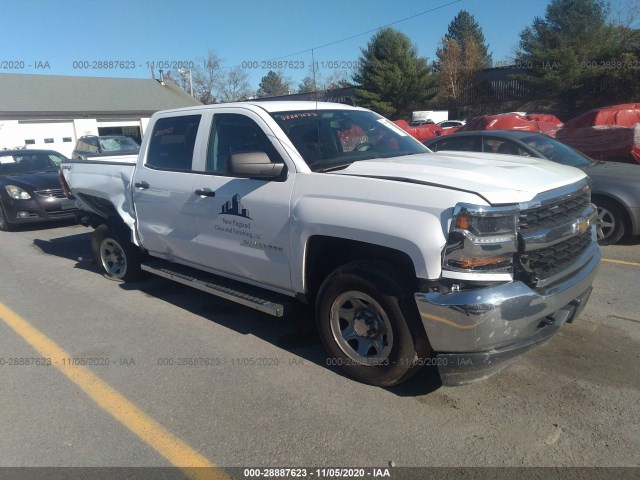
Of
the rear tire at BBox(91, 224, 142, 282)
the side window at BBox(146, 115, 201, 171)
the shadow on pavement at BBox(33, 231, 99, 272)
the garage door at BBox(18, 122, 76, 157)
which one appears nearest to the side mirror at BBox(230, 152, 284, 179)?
the side window at BBox(146, 115, 201, 171)

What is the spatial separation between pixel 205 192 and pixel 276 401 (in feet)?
6.39

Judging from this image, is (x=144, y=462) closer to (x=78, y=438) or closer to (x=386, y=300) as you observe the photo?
(x=78, y=438)

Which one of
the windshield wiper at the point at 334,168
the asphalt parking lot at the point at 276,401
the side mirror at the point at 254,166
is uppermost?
the side mirror at the point at 254,166

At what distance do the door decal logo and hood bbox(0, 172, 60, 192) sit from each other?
7.58 meters

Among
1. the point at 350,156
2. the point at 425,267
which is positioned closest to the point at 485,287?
the point at 425,267

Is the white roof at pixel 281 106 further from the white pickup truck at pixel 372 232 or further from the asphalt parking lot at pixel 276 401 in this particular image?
the asphalt parking lot at pixel 276 401

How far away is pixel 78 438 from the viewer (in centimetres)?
333

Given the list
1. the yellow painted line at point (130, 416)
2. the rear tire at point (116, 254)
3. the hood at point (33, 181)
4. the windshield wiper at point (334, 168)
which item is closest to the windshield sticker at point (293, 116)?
the windshield wiper at point (334, 168)

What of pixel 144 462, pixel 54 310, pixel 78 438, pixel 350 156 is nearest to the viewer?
pixel 144 462

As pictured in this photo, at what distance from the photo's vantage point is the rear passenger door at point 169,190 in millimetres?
4918

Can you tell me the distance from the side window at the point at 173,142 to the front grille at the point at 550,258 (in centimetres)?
314

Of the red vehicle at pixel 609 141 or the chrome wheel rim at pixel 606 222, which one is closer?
the chrome wheel rim at pixel 606 222

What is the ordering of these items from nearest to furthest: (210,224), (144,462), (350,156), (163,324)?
(144,462) → (350,156) → (210,224) → (163,324)

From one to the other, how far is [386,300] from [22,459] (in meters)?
2.42
